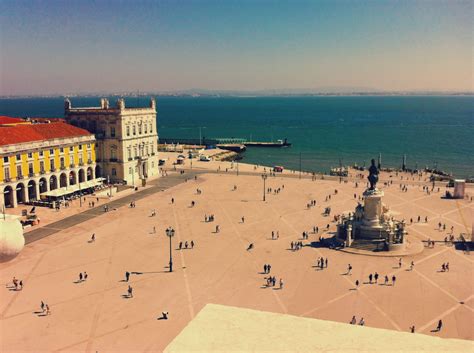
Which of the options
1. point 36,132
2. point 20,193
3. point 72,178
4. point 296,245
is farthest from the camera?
point 72,178

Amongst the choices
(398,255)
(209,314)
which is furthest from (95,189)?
(209,314)

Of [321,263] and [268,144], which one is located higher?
[321,263]

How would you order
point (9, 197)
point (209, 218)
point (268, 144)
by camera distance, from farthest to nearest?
point (268, 144)
point (9, 197)
point (209, 218)

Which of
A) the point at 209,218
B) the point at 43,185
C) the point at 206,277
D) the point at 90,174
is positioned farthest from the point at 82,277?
the point at 90,174

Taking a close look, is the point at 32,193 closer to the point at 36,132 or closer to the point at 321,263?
the point at 36,132

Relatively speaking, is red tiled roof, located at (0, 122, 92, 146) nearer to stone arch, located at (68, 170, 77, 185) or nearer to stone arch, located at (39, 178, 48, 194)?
stone arch, located at (39, 178, 48, 194)

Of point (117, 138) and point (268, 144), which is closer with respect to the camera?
point (117, 138)

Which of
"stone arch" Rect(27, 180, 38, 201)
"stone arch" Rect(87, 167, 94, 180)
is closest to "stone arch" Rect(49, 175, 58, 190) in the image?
"stone arch" Rect(27, 180, 38, 201)
